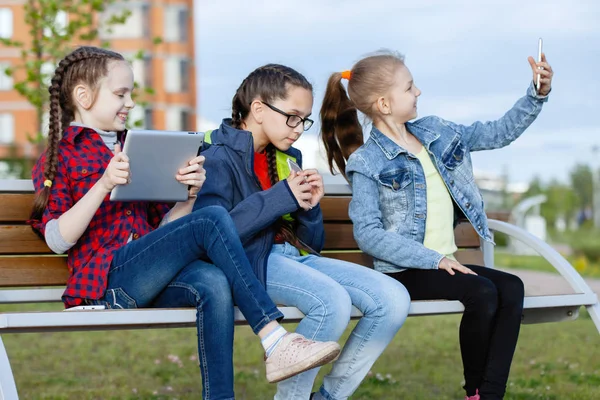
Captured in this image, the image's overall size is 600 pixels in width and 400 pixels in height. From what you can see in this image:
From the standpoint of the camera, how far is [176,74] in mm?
43000

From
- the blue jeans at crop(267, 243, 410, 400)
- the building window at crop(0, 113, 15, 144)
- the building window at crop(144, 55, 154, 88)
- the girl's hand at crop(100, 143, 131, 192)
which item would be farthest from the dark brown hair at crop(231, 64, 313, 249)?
the building window at crop(0, 113, 15, 144)

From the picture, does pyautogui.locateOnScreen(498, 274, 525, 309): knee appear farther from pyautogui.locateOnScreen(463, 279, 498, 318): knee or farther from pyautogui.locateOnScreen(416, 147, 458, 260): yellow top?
pyautogui.locateOnScreen(416, 147, 458, 260): yellow top

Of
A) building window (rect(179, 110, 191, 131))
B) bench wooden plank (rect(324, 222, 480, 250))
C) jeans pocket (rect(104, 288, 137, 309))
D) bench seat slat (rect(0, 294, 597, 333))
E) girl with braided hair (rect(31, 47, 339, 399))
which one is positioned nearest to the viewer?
bench seat slat (rect(0, 294, 597, 333))

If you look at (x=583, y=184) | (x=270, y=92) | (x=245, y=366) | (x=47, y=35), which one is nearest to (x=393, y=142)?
(x=270, y=92)

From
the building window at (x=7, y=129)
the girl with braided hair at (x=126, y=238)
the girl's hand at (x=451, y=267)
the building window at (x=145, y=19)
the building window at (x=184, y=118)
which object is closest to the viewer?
the girl with braided hair at (x=126, y=238)

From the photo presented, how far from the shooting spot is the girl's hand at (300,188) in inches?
133

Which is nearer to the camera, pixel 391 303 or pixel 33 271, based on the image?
pixel 391 303

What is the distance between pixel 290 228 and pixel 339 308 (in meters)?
0.51

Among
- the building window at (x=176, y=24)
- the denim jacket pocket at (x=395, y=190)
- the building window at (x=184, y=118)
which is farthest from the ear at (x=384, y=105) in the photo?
the building window at (x=176, y=24)

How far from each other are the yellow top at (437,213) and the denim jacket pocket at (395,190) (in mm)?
105

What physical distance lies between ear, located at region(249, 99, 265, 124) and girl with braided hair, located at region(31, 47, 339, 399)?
1.42 ft

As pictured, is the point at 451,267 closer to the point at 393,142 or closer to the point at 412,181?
the point at 412,181

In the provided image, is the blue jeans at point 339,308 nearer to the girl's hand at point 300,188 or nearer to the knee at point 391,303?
the knee at point 391,303

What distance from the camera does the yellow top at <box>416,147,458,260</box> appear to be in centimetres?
381
